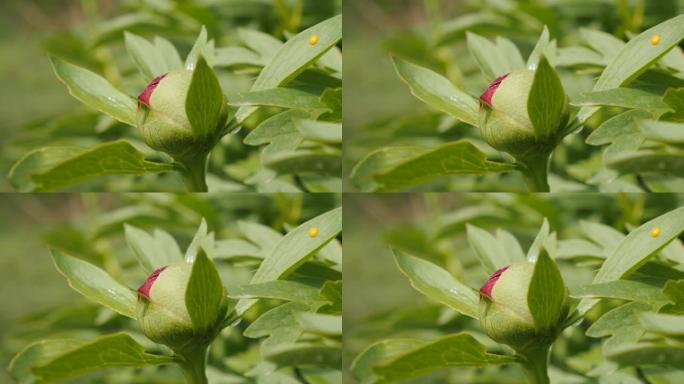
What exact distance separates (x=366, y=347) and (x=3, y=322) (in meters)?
0.62

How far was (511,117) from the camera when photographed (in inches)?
69.2

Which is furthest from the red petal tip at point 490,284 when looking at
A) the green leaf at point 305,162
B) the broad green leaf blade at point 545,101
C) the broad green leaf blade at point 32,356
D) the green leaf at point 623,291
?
the broad green leaf blade at point 32,356

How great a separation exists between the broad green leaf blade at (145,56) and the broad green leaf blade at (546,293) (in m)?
0.71

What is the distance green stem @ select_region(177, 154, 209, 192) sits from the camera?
73.1 inches

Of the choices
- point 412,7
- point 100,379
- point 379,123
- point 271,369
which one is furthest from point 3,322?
point 412,7

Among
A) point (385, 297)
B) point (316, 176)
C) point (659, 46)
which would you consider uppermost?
point (659, 46)

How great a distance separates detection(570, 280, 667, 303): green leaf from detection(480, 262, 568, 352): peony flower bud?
38mm

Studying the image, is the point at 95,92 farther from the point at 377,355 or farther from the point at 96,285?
the point at 377,355

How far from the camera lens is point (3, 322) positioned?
1923 mm

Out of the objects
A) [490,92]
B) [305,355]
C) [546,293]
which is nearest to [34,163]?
[305,355]

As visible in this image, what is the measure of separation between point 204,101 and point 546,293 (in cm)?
61

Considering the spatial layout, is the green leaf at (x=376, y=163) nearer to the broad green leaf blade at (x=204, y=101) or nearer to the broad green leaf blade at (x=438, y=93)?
the broad green leaf blade at (x=438, y=93)

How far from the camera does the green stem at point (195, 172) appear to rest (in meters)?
1.86

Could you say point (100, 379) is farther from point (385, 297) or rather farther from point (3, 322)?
point (385, 297)
